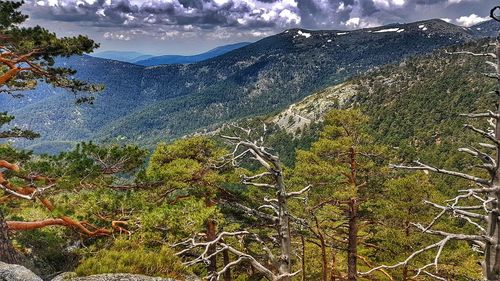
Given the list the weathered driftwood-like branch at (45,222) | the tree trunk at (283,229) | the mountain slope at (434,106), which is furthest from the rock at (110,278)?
the mountain slope at (434,106)

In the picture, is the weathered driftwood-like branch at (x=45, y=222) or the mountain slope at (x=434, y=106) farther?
the mountain slope at (x=434, y=106)

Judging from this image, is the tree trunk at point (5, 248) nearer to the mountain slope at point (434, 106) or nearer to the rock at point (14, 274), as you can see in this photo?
the rock at point (14, 274)

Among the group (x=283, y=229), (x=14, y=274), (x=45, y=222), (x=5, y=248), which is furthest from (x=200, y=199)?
(x=14, y=274)

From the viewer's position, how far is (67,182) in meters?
13.8

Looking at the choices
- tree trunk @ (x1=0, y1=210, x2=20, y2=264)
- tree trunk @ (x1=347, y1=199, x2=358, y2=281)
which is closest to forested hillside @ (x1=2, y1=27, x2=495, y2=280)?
tree trunk @ (x1=347, y1=199, x2=358, y2=281)

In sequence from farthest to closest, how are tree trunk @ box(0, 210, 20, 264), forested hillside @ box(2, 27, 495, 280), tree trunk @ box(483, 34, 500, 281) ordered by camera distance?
forested hillside @ box(2, 27, 495, 280), tree trunk @ box(0, 210, 20, 264), tree trunk @ box(483, 34, 500, 281)

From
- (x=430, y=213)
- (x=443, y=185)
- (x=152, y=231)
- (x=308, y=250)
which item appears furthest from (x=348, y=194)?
(x=443, y=185)

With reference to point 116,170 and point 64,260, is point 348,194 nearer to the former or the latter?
point 116,170

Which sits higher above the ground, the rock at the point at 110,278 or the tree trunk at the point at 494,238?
the tree trunk at the point at 494,238

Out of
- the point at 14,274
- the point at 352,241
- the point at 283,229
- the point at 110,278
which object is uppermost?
the point at 283,229

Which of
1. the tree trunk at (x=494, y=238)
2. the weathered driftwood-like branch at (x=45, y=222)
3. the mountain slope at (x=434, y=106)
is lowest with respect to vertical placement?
the mountain slope at (x=434, y=106)

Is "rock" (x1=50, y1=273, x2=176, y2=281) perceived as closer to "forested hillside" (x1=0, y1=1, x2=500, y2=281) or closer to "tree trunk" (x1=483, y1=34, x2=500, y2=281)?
"forested hillside" (x1=0, y1=1, x2=500, y2=281)

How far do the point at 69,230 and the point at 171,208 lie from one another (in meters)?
5.00

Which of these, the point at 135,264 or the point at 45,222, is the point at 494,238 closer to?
the point at 135,264
